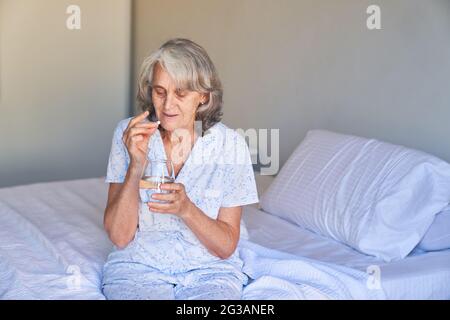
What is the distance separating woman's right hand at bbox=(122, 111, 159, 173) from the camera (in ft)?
5.74

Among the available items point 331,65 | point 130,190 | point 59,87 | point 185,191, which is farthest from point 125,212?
point 59,87

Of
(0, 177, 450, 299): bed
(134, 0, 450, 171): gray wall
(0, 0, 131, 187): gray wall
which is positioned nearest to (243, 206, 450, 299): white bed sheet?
(0, 177, 450, 299): bed

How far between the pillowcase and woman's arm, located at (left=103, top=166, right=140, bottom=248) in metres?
0.90

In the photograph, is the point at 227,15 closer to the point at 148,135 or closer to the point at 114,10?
the point at 114,10

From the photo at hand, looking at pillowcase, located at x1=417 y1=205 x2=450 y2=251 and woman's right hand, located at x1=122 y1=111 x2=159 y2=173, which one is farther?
pillowcase, located at x1=417 y1=205 x2=450 y2=251

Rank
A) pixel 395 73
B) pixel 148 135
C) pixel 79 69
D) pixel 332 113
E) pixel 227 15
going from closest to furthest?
pixel 148 135, pixel 395 73, pixel 332 113, pixel 227 15, pixel 79 69

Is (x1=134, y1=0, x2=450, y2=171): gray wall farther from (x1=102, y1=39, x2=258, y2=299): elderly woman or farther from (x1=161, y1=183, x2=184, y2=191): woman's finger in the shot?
(x1=161, y1=183, x2=184, y2=191): woman's finger

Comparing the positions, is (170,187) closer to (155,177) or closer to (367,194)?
(155,177)

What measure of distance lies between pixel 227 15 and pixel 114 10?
1.18 m

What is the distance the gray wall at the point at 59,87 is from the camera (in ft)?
13.9

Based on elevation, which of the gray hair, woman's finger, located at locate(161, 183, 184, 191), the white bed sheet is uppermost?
the gray hair

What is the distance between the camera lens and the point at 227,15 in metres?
3.60

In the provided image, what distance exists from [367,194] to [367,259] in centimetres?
22

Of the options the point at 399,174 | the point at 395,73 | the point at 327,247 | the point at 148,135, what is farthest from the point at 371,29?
the point at 148,135
